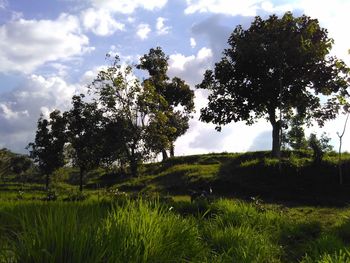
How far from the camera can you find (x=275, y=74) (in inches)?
1423

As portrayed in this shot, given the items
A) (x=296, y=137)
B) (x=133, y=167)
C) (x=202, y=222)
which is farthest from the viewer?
(x=296, y=137)

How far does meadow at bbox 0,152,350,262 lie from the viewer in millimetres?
5074

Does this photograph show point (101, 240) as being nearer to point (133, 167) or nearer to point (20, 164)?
point (133, 167)

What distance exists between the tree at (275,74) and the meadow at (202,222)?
4.75m

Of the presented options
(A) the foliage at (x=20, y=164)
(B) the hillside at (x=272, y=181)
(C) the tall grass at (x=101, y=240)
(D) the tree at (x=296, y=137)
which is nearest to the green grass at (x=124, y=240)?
(C) the tall grass at (x=101, y=240)

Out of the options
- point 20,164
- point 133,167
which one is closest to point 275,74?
point 133,167

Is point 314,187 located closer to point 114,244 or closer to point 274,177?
point 274,177

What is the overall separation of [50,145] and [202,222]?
47269mm

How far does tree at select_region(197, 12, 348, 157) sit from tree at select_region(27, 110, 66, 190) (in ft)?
77.0

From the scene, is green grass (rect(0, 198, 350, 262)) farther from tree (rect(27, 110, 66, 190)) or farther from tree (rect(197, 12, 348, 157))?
tree (rect(27, 110, 66, 190))

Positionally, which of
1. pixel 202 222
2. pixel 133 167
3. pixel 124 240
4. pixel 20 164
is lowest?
pixel 202 222

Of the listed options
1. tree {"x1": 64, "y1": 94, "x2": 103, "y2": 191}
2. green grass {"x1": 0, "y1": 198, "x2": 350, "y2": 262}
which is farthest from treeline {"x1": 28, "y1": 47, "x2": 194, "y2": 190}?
green grass {"x1": 0, "y1": 198, "x2": 350, "y2": 262}

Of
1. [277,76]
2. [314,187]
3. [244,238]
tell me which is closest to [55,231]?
[244,238]

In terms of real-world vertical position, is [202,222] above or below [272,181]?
below
